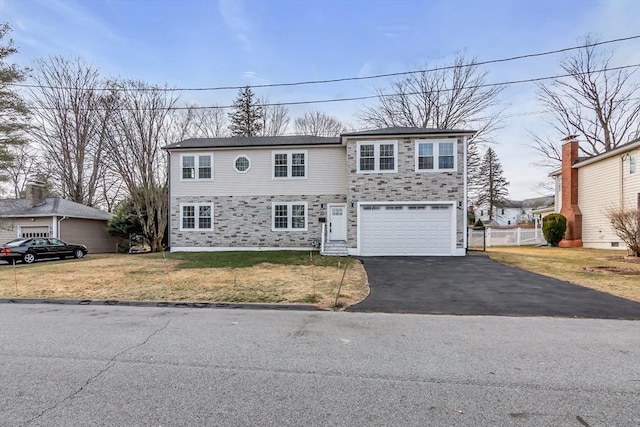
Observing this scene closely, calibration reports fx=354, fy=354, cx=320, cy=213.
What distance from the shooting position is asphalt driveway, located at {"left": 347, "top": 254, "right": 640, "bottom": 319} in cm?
691

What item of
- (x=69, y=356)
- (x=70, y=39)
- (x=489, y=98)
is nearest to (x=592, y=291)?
(x=69, y=356)

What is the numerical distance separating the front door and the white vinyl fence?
41.8 feet

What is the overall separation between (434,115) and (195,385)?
29860 mm

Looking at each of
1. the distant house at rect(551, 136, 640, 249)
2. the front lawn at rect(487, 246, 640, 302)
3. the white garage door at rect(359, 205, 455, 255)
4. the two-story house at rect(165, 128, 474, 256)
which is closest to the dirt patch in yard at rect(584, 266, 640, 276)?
the front lawn at rect(487, 246, 640, 302)

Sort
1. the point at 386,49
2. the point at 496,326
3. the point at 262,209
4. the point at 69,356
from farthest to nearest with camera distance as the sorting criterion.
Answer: the point at 262,209 → the point at 386,49 → the point at 496,326 → the point at 69,356

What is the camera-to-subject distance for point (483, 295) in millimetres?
8289

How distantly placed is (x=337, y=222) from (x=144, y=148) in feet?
42.8

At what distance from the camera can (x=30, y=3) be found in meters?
12.0

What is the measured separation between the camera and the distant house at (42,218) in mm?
22062

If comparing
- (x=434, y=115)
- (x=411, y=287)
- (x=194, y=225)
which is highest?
(x=434, y=115)

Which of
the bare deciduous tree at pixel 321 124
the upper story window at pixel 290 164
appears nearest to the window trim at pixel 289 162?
the upper story window at pixel 290 164

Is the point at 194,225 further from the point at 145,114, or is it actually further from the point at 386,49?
the point at 386,49

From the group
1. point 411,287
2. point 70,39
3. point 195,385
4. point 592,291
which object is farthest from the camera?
point 70,39

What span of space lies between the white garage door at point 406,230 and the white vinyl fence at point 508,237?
11.1 m
